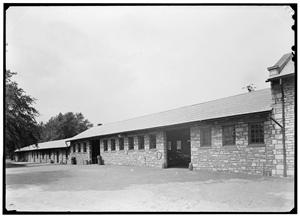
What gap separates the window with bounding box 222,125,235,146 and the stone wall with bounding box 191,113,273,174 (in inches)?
7.3

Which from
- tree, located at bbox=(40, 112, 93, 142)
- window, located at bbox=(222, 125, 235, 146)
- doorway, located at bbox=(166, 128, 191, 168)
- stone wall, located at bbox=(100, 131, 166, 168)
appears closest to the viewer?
window, located at bbox=(222, 125, 235, 146)

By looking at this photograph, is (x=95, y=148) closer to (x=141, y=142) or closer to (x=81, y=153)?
(x=81, y=153)

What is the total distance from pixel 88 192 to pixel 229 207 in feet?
15.5

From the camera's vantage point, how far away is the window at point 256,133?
14.7 m

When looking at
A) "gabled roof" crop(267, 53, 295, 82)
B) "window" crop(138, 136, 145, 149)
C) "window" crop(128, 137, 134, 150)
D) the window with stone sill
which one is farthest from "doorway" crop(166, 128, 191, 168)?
"gabled roof" crop(267, 53, 295, 82)

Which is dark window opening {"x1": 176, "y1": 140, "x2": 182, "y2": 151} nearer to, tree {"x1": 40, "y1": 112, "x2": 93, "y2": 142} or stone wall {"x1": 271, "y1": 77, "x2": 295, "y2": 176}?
stone wall {"x1": 271, "y1": 77, "x2": 295, "y2": 176}

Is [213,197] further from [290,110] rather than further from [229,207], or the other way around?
[290,110]

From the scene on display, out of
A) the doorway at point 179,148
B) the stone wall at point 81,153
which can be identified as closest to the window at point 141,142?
the doorway at point 179,148

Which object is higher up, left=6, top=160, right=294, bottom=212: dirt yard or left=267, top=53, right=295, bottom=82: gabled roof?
left=267, top=53, right=295, bottom=82: gabled roof

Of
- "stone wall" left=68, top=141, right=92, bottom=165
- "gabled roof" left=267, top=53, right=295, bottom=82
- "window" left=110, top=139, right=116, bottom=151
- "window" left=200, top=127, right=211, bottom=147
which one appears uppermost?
"gabled roof" left=267, top=53, right=295, bottom=82

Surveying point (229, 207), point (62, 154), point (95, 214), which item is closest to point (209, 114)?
point (229, 207)

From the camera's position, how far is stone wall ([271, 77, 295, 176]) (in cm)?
1283

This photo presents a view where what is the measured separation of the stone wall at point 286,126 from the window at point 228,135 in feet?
8.47

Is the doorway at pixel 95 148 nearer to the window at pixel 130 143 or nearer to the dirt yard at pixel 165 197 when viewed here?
the window at pixel 130 143
